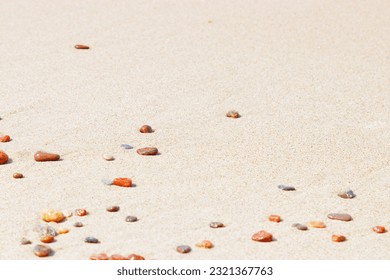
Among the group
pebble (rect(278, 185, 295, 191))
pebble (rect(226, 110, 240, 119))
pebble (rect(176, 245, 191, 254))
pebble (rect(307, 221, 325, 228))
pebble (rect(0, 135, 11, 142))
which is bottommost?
pebble (rect(176, 245, 191, 254))

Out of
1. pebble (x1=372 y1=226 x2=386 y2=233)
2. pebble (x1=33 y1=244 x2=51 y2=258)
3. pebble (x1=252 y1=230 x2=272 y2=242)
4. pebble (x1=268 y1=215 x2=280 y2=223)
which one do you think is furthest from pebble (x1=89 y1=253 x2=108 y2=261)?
pebble (x1=372 y1=226 x2=386 y2=233)

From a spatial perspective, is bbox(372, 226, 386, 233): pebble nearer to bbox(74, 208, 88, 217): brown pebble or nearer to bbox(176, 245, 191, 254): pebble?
Answer: bbox(176, 245, 191, 254): pebble

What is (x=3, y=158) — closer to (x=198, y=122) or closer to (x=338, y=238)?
(x=198, y=122)

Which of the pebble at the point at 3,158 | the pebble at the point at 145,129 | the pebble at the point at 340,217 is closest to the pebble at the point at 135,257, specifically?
the pebble at the point at 340,217

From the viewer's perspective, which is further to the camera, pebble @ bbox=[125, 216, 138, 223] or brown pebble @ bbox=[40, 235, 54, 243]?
pebble @ bbox=[125, 216, 138, 223]

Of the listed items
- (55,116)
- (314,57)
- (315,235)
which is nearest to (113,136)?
(55,116)

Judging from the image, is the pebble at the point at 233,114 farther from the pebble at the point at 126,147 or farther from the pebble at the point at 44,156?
the pebble at the point at 44,156
